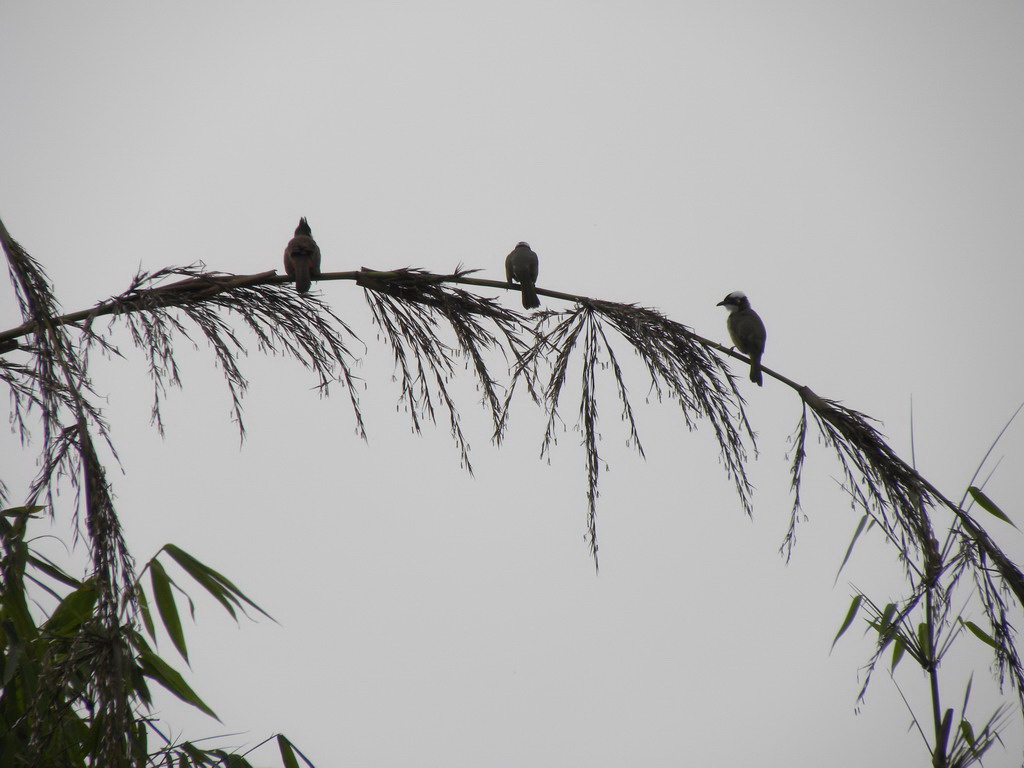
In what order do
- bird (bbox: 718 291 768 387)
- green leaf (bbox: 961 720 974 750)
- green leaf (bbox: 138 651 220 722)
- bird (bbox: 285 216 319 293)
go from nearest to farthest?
1. green leaf (bbox: 961 720 974 750)
2. green leaf (bbox: 138 651 220 722)
3. bird (bbox: 285 216 319 293)
4. bird (bbox: 718 291 768 387)

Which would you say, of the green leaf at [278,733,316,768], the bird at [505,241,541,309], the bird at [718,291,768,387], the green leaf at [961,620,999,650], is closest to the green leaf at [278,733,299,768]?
the green leaf at [278,733,316,768]

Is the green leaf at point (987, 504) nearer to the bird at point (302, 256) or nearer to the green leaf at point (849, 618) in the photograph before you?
the green leaf at point (849, 618)

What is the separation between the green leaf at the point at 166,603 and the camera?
9.07 feet

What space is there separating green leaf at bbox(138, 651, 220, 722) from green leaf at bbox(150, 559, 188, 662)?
77 mm

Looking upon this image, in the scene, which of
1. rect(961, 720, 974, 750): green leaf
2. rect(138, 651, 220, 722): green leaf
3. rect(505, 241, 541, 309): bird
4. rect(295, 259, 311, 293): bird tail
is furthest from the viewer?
rect(505, 241, 541, 309): bird

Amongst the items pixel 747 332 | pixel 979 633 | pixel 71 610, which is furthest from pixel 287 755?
pixel 747 332

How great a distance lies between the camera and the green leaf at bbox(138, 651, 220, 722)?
2740 millimetres

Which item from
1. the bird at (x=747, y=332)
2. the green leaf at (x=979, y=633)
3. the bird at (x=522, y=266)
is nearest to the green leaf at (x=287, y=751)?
the green leaf at (x=979, y=633)

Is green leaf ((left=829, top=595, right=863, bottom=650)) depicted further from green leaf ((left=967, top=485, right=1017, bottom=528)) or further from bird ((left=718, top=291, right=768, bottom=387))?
bird ((left=718, top=291, right=768, bottom=387))

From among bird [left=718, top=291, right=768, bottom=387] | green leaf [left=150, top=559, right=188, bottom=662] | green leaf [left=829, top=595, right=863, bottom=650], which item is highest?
bird [left=718, top=291, right=768, bottom=387]

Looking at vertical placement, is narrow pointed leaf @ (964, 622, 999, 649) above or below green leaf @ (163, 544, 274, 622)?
below

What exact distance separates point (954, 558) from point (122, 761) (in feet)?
7.53

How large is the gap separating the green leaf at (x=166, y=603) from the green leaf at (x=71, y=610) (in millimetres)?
198

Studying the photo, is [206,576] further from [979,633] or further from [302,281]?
[979,633]
